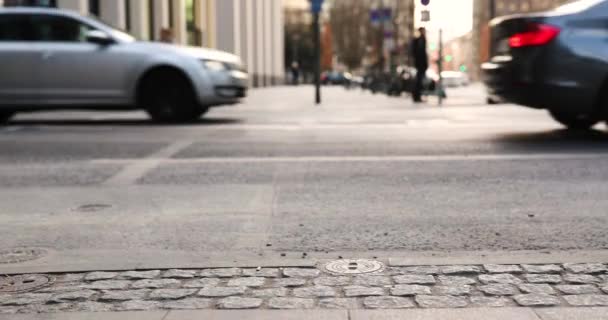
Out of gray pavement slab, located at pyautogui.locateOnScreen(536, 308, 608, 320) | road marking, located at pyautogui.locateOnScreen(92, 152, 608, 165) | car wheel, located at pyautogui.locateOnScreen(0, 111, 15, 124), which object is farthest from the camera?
car wheel, located at pyautogui.locateOnScreen(0, 111, 15, 124)

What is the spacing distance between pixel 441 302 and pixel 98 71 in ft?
29.5

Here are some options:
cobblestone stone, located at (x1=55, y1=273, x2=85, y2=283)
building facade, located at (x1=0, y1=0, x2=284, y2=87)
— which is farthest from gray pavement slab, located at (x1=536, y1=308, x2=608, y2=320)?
building facade, located at (x1=0, y1=0, x2=284, y2=87)

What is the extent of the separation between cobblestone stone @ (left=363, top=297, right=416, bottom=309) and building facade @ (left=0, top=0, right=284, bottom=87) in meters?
10.4

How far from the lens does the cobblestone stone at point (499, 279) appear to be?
346 cm

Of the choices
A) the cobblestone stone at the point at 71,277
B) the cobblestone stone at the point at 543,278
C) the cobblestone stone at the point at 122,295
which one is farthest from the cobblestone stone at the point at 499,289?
the cobblestone stone at the point at 71,277

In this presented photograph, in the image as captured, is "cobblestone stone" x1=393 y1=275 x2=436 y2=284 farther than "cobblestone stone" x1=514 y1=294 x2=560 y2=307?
Yes

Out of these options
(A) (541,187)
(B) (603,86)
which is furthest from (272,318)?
(B) (603,86)

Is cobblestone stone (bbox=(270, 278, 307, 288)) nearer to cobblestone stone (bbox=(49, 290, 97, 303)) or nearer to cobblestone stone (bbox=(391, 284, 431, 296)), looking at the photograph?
cobblestone stone (bbox=(391, 284, 431, 296))

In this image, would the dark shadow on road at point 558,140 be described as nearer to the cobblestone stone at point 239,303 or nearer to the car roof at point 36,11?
the cobblestone stone at point 239,303

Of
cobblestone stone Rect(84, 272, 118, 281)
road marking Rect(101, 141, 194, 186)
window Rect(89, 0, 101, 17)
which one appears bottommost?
cobblestone stone Rect(84, 272, 118, 281)

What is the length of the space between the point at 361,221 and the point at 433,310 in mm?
1696

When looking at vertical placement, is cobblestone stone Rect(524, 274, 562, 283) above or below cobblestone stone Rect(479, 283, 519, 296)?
above

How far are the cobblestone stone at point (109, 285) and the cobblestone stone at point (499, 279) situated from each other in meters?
1.64

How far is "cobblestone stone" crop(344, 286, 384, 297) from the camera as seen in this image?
3335 mm
